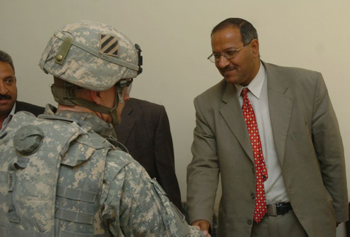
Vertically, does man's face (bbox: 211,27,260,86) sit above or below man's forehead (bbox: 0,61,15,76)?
above

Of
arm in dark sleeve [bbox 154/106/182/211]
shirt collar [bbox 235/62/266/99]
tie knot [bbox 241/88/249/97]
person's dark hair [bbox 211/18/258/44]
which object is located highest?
person's dark hair [bbox 211/18/258/44]

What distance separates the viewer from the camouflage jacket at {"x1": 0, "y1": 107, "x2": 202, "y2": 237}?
1.37m

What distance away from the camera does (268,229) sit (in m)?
2.38

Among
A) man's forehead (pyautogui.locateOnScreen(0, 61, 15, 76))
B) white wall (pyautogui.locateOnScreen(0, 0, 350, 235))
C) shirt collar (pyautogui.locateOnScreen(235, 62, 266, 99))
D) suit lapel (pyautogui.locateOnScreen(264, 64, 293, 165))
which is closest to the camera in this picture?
suit lapel (pyautogui.locateOnScreen(264, 64, 293, 165))

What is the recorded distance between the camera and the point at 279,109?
7.88 feet

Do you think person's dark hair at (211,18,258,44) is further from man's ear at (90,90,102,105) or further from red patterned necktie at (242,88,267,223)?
man's ear at (90,90,102,105)

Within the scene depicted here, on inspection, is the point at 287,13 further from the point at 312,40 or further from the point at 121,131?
the point at 121,131

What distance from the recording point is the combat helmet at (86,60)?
1.50 m

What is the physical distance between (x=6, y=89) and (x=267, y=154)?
63.7 inches

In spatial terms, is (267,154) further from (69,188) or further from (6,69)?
(6,69)

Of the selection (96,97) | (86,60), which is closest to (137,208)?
(96,97)

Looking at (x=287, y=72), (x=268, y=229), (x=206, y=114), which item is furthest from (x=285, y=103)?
(x=268, y=229)

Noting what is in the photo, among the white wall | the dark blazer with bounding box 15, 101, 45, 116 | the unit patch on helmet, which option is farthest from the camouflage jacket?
the white wall

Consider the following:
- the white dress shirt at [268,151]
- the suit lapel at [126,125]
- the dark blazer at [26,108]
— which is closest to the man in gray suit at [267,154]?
the white dress shirt at [268,151]
